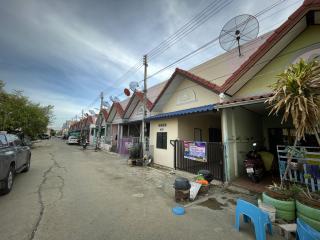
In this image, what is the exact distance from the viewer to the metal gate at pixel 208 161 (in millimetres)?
7131

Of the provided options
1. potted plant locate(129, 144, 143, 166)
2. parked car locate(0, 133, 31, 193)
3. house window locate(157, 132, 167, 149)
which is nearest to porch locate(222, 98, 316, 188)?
house window locate(157, 132, 167, 149)

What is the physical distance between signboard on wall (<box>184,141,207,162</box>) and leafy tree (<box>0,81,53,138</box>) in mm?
21916

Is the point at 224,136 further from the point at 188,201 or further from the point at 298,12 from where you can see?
the point at 298,12

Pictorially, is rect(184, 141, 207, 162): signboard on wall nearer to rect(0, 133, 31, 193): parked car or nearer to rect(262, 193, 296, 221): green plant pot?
rect(262, 193, 296, 221): green plant pot

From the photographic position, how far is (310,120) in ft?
12.8

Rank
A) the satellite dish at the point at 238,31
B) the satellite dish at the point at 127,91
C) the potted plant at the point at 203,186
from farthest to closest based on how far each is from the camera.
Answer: the satellite dish at the point at 127,91, the satellite dish at the point at 238,31, the potted plant at the point at 203,186

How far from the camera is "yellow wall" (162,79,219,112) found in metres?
8.67

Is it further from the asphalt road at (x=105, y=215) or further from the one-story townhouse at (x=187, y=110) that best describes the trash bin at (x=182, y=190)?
the one-story townhouse at (x=187, y=110)

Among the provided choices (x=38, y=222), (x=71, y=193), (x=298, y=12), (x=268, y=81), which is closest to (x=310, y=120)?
(x=268, y=81)

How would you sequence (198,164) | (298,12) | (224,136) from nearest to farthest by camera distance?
(298,12), (224,136), (198,164)

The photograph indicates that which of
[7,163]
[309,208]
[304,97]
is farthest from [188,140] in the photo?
[7,163]

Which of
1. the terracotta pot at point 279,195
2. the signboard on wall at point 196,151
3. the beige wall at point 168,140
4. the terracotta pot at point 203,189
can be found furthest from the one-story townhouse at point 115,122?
the terracotta pot at point 279,195

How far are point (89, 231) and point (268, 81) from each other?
7450 millimetres

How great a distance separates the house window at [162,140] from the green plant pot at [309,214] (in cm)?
770
